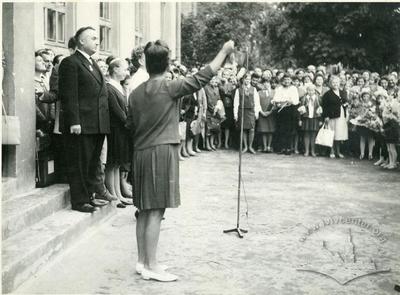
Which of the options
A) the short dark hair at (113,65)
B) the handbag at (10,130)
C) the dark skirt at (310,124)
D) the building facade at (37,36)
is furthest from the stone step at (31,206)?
the dark skirt at (310,124)

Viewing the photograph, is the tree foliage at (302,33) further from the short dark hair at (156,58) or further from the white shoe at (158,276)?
the white shoe at (158,276)

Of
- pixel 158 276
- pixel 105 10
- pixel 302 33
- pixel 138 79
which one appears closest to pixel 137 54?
pixel 138 79

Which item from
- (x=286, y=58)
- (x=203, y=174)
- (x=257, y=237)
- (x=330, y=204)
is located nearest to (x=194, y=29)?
(x=286, y=58)

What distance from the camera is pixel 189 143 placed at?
11.8 metres

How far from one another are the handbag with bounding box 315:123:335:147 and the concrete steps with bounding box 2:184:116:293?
672cm

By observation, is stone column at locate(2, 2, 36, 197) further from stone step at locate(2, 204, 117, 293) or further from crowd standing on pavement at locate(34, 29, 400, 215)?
crowd standing on pavement at locate(34, 29, 400, 215)

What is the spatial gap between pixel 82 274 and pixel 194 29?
1890 cm

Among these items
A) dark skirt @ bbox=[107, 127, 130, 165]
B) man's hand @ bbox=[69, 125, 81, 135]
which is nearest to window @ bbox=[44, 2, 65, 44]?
dark skirt @ bbox=[107, 127, 130, 165]

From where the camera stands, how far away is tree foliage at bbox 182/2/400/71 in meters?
Answer: 22.1

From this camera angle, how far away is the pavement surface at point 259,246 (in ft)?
13.8

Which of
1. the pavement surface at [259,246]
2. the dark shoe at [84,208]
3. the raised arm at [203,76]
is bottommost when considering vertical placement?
the pavement surface at [259,246]

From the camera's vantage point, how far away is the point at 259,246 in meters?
5.25

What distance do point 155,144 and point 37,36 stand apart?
4727mm

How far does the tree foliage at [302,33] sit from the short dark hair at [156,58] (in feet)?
56.4
